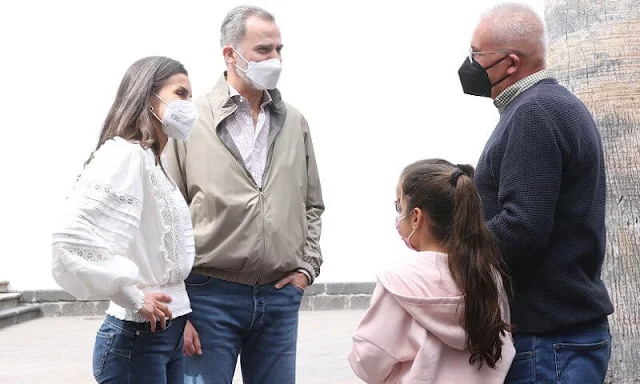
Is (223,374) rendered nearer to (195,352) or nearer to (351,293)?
(195,352)

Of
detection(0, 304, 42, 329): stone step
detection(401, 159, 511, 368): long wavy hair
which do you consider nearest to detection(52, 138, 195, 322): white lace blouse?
detection(401, 159, 511, 368): long wavy hair

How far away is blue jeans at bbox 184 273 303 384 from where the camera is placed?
3.43 meters

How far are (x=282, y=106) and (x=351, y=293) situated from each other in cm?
935

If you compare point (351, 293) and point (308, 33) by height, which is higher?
point (308, 33)

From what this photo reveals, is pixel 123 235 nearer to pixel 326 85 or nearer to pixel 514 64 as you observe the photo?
pixel 514 64

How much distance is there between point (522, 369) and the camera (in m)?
2.76

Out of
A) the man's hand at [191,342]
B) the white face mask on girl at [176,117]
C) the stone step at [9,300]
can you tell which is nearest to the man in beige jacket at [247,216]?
the man's hand at [191,342]

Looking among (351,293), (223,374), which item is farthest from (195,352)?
(351,293)

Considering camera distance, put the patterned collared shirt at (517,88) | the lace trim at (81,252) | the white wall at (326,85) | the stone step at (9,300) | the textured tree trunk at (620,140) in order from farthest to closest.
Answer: the white wall at (326,85)
the stone step at (9,300)
the textured tree trunk at (620,140)
the patterned collared shirt at (517,88)
the lace trim at (81,252)

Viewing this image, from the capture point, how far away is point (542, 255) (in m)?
2.71

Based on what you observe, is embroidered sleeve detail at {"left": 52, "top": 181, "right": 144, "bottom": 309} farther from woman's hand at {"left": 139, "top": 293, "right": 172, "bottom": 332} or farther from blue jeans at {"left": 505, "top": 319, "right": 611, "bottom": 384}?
blue jeans at {"left": 505, "top": 319, "right": 611, "bottom": 384}

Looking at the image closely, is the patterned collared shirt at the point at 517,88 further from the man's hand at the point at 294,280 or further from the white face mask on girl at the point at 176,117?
the man's hand at the point at 294,280

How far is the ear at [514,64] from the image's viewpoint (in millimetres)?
2906

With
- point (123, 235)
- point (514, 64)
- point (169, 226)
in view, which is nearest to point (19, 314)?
point (169, 226)
